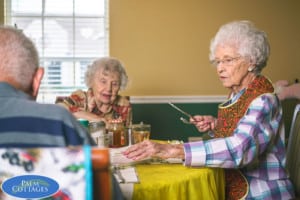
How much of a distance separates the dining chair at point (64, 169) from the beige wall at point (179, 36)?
3.20m

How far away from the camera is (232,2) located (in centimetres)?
418

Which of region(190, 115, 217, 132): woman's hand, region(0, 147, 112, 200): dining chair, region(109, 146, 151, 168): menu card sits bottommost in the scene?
region(109, 146, 151, 168): menu card

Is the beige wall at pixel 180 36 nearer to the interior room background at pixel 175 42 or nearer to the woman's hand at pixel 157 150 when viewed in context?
the interior room background at pixel 175 42

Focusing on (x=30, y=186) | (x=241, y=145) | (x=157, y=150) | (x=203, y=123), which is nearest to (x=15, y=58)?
(x=30, y=186)

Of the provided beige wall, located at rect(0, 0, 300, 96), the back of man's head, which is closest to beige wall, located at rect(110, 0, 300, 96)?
beige wall, located at rect(0, 0, 300, 96)

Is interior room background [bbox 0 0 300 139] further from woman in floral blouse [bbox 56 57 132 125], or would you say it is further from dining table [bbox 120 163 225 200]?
dining table [bbox 120 163 225 200]

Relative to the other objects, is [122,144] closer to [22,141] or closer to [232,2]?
[22,141]

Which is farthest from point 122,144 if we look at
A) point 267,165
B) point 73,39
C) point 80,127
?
point 73,39

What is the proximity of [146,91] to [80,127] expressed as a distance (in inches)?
119

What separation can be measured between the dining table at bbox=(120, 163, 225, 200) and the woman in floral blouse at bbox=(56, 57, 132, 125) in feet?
3.80

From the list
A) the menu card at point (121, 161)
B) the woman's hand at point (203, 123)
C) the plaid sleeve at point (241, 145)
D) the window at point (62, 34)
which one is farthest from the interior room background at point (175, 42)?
the plaid sleeve at point (241, 145)

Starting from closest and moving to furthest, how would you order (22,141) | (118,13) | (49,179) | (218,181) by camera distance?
(49,179)
(22,141)
(218,181)
(118,13)

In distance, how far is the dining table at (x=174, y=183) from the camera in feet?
4.83

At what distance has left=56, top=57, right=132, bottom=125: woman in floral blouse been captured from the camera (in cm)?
290
